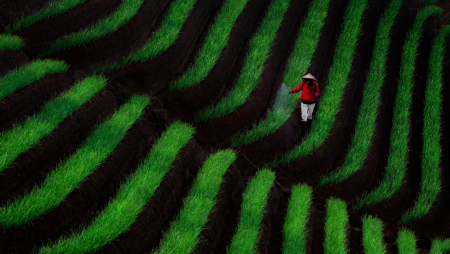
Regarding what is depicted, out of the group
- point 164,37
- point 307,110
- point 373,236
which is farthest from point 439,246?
point 164,37

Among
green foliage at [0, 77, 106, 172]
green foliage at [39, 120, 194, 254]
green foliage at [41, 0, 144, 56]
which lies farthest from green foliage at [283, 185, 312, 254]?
green foliage at [41, 0, 144, 56]

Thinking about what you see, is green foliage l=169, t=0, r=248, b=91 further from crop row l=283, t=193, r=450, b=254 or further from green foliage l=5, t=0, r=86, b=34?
crop row l=283, t=193, r=450, b=254

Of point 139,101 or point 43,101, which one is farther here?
point 139,101

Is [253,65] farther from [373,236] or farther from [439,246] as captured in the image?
[439,246]

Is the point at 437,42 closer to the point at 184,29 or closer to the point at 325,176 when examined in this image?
the point at 325,176

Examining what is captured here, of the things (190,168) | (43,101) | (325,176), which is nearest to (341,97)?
(325,176)

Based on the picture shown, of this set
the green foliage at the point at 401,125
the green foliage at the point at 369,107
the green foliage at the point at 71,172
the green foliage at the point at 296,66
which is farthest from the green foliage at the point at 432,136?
the green foliage at the point at 71,172

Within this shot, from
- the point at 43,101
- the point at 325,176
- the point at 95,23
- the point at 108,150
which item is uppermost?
the point at 95,23
